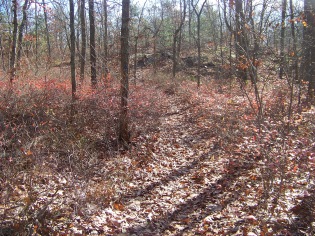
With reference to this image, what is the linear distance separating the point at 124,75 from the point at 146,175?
2961mm

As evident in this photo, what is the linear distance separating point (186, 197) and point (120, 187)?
141cm

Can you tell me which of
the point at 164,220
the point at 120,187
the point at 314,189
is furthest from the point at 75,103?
the point at 314,189

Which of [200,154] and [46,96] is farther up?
[46,96]

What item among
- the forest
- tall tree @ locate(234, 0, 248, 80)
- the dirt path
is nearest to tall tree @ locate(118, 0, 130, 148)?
the forest

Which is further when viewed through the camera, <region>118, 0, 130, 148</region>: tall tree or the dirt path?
<region>118, 0, 130, 148</region>: tall tree

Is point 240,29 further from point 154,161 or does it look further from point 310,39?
point 310,39

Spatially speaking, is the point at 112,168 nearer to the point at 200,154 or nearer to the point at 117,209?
the point at 117,209

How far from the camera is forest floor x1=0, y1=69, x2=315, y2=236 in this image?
4.40m

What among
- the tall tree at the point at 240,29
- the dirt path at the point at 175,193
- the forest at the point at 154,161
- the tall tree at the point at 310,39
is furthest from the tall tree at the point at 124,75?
the tall tree at the point at 310,39

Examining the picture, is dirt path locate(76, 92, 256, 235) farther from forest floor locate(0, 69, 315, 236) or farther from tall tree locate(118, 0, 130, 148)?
tall tree locate(118, 0, 130, 148)

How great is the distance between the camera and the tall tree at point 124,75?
7410 millimetres

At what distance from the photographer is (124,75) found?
7.70m

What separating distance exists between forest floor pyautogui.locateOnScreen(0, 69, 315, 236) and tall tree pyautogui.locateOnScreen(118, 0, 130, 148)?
29cm

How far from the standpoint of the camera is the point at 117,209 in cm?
494
